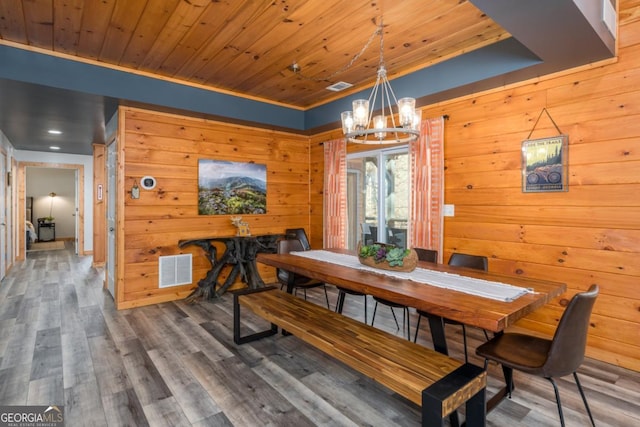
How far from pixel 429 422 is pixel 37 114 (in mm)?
5384

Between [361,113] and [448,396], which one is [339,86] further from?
[448,396]

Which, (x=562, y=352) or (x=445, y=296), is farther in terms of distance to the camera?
(x=445, y=296)

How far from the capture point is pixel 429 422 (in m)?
1.44

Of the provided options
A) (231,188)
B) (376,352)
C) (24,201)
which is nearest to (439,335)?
(376,352)

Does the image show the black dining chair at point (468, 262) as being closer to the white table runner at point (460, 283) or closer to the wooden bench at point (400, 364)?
the white table runner at point (460, 283)

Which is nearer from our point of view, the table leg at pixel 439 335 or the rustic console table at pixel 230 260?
the table leg at pixel 439 335

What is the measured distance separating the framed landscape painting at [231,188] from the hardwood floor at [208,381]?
1655 millimetres

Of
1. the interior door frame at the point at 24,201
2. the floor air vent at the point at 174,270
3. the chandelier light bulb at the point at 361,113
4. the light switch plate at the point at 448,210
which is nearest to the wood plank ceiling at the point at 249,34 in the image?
the chandelier light bulb at the point at 361,113

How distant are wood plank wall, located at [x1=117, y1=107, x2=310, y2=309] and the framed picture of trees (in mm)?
3458

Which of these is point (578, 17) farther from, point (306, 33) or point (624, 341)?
point (624, 341)

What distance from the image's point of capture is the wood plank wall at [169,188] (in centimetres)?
406

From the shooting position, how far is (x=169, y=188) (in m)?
4.34

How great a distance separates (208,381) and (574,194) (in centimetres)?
331

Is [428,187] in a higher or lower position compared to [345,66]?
lower
